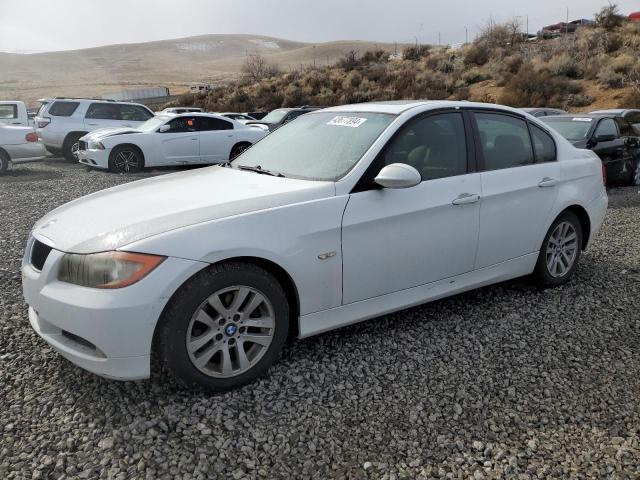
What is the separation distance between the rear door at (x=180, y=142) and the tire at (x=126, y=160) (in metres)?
0.55

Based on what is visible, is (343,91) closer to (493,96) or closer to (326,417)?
(493,96)

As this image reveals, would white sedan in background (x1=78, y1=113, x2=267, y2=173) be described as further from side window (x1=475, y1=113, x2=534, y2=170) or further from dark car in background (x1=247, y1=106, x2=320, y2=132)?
side window (x1=475, y1=113, x2=534, y2=170)

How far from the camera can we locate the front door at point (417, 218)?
11.0 ft

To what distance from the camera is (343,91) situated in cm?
3269

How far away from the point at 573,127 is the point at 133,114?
11868 millimetres

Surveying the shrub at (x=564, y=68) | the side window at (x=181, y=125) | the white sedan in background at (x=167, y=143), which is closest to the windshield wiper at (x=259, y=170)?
the white sedan in background at (x=167, y=143)

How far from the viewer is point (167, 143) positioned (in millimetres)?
12828

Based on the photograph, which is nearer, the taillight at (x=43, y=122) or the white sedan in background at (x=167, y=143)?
the white sedan in background at (x=167, y=143)

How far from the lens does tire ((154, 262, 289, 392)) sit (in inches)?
111

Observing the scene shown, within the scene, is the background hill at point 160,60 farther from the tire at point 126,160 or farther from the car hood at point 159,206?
the car hood at point 159,206

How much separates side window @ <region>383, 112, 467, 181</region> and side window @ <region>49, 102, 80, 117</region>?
13870 mm

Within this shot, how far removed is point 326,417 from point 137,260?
1291mm

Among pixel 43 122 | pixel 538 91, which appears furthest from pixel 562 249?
pixel 538 91

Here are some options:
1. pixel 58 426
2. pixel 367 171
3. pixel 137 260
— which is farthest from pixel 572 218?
pixel 58 426
